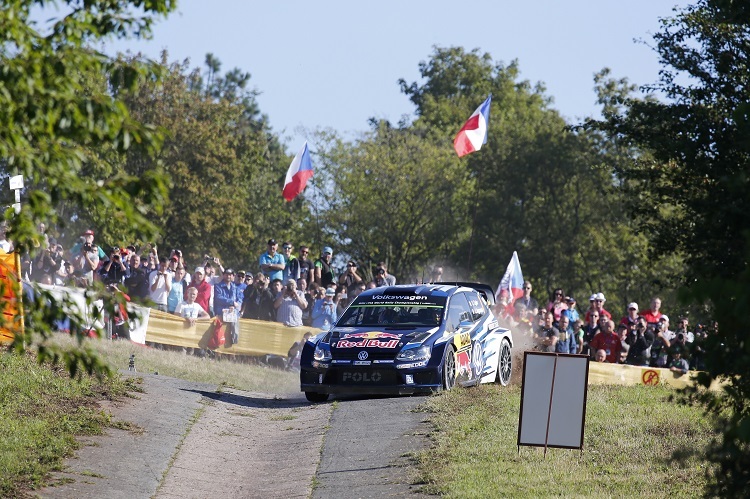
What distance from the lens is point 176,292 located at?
2564cm

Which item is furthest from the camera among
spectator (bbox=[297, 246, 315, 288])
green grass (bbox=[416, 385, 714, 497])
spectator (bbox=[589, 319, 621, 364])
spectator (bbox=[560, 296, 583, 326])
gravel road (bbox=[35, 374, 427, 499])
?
spectator (bbox=[297, 246, 315, 288])

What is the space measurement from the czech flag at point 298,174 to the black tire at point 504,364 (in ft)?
39.9

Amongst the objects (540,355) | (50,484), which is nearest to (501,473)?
(540,355)

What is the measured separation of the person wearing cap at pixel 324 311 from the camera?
1017 inches

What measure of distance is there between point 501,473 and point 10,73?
22.7ft

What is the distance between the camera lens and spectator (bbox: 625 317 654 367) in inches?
947

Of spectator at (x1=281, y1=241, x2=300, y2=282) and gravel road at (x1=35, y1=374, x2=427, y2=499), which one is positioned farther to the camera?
spectator at (x1=281, y1=241, x2=300, y2=282)

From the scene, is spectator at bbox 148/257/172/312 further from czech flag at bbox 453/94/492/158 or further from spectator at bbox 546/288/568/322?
spectator at bbox 546/288/568/322

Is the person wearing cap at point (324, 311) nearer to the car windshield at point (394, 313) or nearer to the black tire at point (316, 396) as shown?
the car windshield at point (394, 313)

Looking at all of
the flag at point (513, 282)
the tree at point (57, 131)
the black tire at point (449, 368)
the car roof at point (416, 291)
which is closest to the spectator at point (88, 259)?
the car roof at point (416, 291)

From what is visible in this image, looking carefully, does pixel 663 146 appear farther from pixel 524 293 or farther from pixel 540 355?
pixel 524 293

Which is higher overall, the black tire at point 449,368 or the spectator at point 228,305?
the spectator at point 228,305

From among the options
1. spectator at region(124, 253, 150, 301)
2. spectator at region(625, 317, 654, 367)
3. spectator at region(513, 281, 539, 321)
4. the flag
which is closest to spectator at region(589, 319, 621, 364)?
spectator at region(625, 317, 654, 367)

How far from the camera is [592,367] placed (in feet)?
74.7
